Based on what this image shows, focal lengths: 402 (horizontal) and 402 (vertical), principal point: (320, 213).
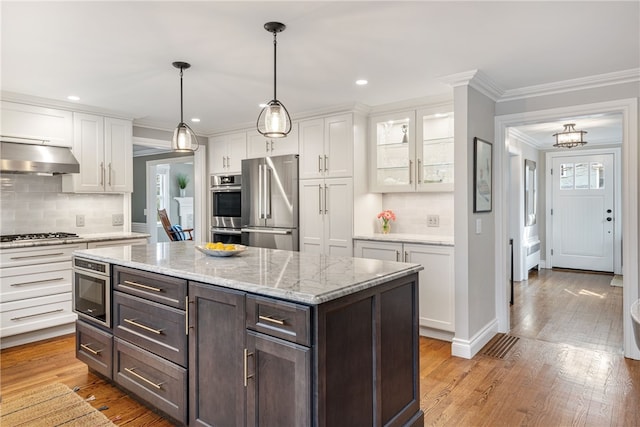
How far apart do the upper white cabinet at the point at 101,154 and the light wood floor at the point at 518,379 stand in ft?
5.29

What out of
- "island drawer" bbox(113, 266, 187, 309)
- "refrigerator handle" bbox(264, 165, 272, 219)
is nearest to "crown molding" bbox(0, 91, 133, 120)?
"refrigerator handle" bbox(264, 165, 272, 219)

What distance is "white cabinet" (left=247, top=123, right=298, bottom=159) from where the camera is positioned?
4.78 meters

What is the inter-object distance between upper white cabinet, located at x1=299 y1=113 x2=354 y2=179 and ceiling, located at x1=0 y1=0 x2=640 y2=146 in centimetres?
48

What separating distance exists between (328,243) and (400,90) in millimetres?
1754

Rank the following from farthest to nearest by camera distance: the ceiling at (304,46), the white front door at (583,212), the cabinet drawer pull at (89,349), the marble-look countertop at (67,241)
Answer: the white front door at (583,212) → the marble-look countertop at (67,241) → the cabinet drawer pull at (89,349) → the ceiling at (304,46)

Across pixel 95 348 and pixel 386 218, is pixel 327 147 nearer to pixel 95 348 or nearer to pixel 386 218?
pixel 386 218

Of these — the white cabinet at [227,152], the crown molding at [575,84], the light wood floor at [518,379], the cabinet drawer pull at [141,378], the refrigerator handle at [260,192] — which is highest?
the crown molding at [575,84]

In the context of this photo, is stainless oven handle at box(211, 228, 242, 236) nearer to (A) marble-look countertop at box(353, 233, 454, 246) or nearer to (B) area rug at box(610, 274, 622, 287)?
(A) marble-look countertop at box(353, 233, 454, 246)

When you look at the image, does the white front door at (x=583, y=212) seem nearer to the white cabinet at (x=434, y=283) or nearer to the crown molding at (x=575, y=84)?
the crown molding at (x=575, y=84)

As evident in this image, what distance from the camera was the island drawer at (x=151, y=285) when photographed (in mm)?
2104

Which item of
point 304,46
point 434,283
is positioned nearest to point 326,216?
point 434,283

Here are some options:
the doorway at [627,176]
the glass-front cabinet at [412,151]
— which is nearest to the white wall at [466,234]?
the glass-front cabinet at [412,151]

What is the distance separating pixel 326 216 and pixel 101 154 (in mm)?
2575

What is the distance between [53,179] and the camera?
14.1 ft
